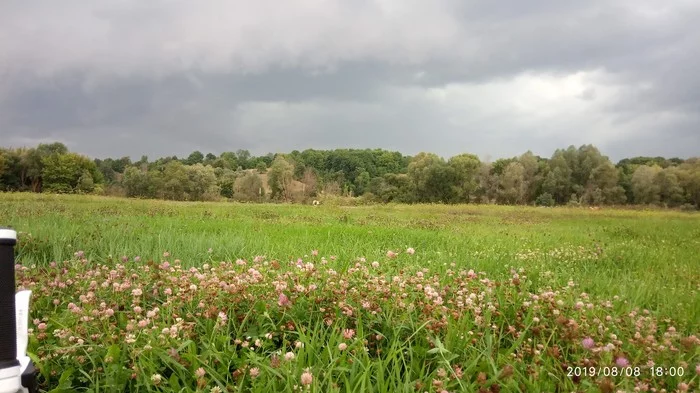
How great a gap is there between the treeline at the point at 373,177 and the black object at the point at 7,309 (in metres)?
24.2

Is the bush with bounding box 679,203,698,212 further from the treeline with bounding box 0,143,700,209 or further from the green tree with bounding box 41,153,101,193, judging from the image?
the green tree with bounding box 41,153,101,193

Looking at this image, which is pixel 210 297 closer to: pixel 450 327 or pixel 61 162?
pixel 450 327

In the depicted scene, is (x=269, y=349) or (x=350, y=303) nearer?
(x=269, y=349)

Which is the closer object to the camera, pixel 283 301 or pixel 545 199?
pixel 283 301

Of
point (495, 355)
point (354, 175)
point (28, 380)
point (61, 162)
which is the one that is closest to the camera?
point (28, 380)

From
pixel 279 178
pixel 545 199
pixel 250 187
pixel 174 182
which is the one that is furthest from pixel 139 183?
pixel 545 199

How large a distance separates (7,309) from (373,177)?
197 feet

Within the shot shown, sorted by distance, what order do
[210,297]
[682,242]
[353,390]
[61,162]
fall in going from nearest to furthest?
[353,390], [210,297], [682,242], [61,162]

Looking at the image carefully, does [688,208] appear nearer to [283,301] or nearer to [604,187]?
[604,187]

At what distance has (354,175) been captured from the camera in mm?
65875

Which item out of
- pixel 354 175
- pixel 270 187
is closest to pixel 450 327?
pixel 270 187

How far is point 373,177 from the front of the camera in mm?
61219

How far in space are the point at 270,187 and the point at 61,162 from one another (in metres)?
26.2

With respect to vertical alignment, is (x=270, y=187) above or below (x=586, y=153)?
below
